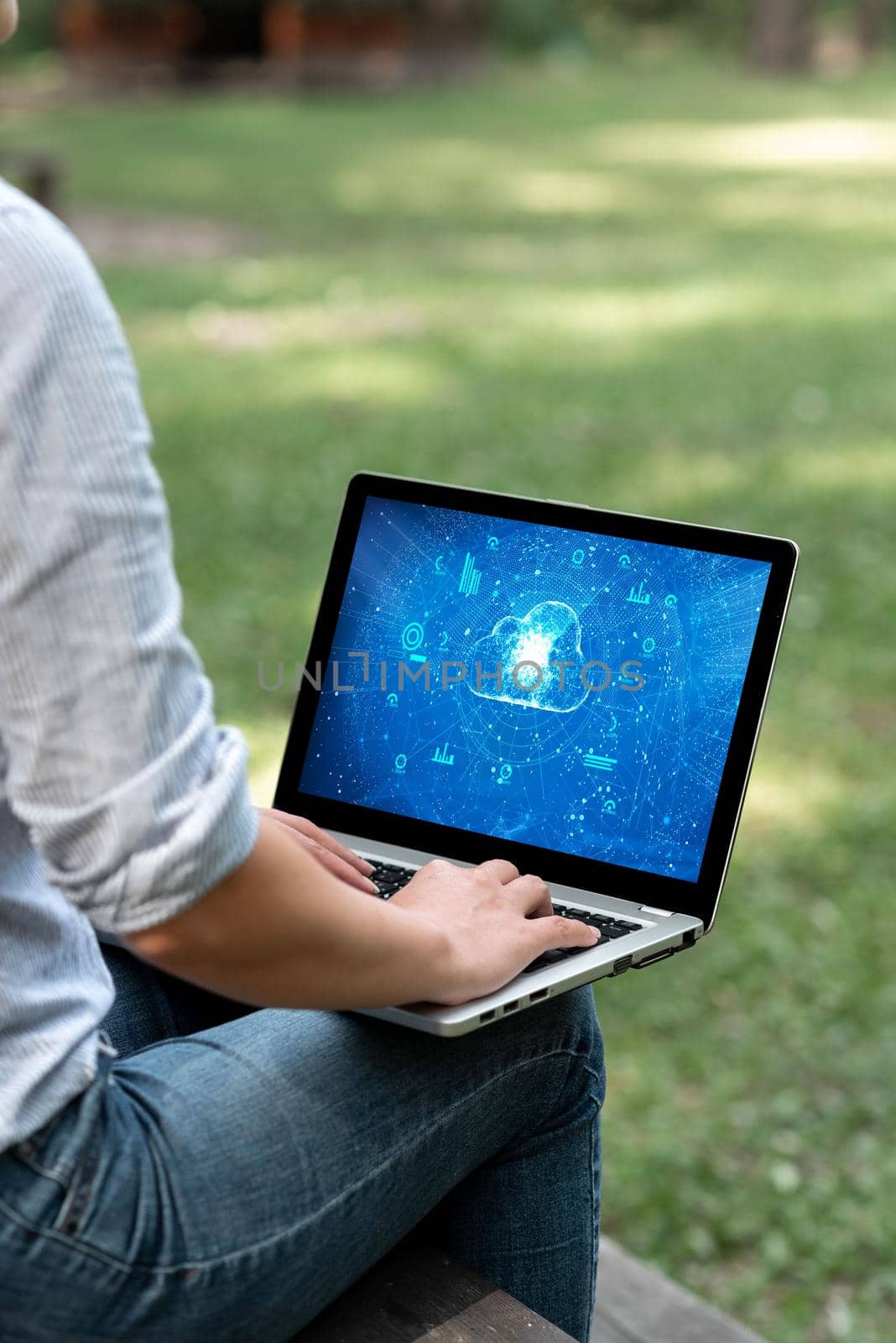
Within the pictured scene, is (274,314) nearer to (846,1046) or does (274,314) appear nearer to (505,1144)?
(846,1046)

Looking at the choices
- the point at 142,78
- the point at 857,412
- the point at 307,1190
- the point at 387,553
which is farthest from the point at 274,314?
the point at 142,78

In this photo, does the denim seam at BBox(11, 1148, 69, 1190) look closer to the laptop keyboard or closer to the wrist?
the wrist

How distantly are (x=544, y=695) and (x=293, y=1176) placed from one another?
646mm

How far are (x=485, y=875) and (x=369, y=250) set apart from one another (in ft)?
36.5

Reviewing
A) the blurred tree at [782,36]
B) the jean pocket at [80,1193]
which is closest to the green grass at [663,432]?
the jean pocket at [80,1193]

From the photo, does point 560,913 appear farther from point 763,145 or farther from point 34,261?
point 763,145

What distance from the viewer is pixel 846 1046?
3.22 metres

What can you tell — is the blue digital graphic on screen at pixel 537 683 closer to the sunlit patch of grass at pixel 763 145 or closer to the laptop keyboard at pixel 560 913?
the laptop keyboard at pixel 560 913

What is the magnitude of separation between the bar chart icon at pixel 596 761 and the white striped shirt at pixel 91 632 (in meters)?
0.67

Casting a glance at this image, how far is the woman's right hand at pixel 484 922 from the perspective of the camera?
134 cm

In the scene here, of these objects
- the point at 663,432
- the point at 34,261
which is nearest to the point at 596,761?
the point at 34,261

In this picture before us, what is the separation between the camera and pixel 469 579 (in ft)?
5.96

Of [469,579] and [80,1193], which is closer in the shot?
[80,1193]

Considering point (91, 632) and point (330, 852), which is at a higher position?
point (91, 632)
